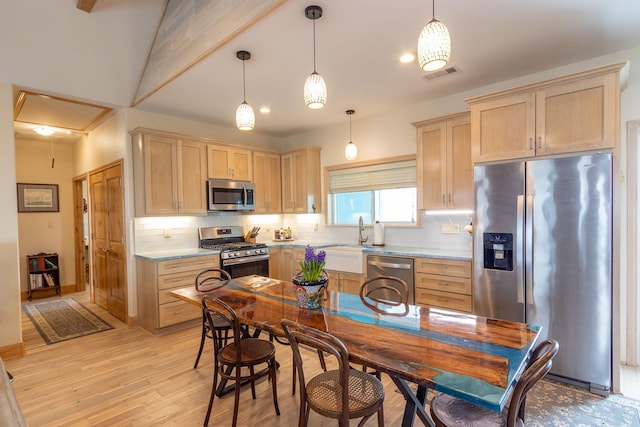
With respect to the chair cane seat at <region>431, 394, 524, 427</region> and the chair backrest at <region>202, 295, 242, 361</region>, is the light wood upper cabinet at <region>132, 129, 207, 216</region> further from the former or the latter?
the chair cane seat at <region>431, 394, 524, 427</region>

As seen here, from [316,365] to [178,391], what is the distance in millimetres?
1154

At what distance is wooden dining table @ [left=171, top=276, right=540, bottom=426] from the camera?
3.89 feet

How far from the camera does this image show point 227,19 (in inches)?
95.3

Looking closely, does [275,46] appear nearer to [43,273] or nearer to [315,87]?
[315,87]

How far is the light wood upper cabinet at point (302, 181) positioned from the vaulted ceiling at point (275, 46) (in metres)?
1.02

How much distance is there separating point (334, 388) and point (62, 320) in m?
4.50

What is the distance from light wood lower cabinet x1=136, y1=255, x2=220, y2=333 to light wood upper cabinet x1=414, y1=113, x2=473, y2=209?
9.17ft

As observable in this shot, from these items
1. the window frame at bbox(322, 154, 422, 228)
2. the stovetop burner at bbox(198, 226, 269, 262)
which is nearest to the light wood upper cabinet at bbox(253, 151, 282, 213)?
the stovetop burner at bbox(198, 226, 269, 262)

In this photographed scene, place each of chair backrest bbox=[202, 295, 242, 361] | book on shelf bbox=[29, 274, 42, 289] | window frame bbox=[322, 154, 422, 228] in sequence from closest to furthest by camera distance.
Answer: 1. chair backrest bbox=[202, 295, 242, 361]
2. window frame bbox=[322, 154, 422, 228]
3. book on shelf bbox=[29, 274, 42, 289]

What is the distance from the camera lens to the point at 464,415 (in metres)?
1.46

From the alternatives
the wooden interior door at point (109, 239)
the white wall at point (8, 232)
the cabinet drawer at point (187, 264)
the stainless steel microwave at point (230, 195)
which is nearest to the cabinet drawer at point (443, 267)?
the cabinet drawer at point (187, 264)

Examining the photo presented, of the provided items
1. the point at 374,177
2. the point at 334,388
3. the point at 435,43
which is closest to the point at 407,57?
the point at 435,43

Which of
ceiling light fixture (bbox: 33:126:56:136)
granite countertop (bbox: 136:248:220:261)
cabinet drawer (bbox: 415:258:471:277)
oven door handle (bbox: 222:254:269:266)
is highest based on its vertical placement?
ceiling light fixture (bbox: 33:126:56:136)

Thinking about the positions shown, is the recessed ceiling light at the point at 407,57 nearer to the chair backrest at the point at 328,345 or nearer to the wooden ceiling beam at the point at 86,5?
the chair backrest at the point at 328,345
